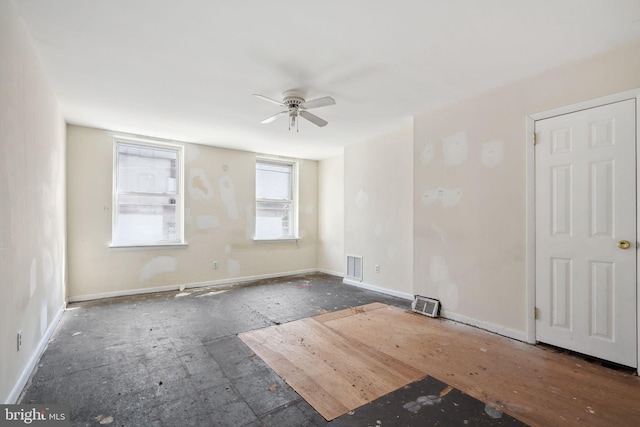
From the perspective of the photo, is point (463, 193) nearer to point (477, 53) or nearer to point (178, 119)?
point (477, 53)

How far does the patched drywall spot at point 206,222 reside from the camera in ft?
16.7

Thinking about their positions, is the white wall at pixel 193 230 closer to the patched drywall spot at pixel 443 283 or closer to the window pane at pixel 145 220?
the window pane at pixel 145 220

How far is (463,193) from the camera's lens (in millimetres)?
3287

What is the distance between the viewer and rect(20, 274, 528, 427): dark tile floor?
1.78m

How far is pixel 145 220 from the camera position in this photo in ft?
15.4

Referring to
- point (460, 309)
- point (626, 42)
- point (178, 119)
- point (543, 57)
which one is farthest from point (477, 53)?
point (178, 119)

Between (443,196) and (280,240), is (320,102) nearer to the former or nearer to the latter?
(443,196)

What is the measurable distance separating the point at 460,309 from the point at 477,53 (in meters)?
2.59

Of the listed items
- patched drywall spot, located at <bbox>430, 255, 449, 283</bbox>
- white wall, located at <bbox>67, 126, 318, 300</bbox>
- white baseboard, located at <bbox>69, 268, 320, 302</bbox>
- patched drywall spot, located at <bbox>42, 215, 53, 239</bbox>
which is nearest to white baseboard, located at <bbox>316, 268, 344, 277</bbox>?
white wall, located at <bbox>67, 126, 318, 300</bbox>

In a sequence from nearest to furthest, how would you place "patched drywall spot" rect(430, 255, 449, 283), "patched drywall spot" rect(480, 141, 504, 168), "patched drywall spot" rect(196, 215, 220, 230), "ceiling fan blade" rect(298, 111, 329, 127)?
"patched drywall spot" rect(480, 141, 504, 168) → "ceiling fan blade" rect(298, 111, 329, 127) → "patched drywall spot" rect(430, 255, 449, 283) → "patched drywall spot" rect(196, 215, 220, 230)

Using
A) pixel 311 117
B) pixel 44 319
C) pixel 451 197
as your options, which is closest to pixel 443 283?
pixel 451 197

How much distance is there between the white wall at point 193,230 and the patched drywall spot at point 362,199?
1.58 metres

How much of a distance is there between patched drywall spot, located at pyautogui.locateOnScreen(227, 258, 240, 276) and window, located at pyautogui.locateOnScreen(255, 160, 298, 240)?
0.63m

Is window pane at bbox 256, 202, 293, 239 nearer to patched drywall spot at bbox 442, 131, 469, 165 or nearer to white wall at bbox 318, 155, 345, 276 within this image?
white wall at bbox 318, 155, 345, 276
